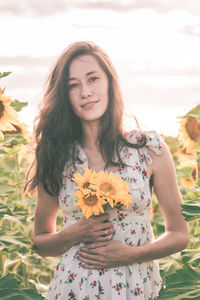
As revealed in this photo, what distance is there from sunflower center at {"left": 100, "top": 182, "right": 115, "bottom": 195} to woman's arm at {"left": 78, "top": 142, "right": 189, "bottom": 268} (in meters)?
0.25

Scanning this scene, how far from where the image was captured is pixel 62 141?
2.32 m

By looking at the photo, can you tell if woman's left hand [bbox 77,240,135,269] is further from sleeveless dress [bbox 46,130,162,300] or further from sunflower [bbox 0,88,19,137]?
sunflower [bbox 0,88,19,137]

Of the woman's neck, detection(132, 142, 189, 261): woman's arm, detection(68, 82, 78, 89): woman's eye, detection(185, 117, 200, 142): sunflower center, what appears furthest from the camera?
detection(185, 117, 200, 142): sunflower center

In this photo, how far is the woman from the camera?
6.32ft

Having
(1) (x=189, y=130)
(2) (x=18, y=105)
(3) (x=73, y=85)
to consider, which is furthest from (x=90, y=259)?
(1) (x=189, y=130)

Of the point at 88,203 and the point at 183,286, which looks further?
the point at 88,203

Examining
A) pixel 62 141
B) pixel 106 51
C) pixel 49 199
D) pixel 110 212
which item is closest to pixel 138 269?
pixel 110 212

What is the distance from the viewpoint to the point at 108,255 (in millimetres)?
1894

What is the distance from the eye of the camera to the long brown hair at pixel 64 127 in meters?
2.20

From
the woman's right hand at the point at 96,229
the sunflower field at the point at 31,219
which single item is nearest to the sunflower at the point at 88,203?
the woman's right hand at the point at 96,229

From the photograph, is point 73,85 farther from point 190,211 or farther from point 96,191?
point 190,211

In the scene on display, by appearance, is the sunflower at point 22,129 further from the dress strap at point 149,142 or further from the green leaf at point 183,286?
the green leaf at point 183,286

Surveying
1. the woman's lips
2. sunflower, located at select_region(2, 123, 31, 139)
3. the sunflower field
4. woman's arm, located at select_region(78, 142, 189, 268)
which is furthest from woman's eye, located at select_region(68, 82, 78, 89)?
sunflower, located at select_region(2, 123, 31, 139)

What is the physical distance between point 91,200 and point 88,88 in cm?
54
